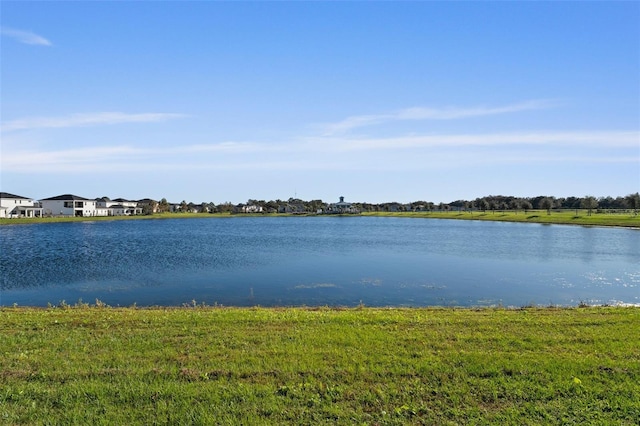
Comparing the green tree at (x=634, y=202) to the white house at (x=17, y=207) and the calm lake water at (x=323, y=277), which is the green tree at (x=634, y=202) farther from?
the white house at (x=17, y=207)

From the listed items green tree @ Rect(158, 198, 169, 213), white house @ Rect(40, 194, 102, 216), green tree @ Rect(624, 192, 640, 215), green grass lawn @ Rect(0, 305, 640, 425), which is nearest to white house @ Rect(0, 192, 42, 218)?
white house @ Rect(40, 194, 102, 216)

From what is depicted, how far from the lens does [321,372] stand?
728 centimetres

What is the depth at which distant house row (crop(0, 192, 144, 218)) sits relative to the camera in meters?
107

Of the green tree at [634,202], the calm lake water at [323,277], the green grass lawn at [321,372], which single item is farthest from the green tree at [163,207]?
the green grass lawn at [321,372]

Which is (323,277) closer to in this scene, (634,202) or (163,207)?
(634,202)

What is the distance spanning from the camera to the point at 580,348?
8602 mm

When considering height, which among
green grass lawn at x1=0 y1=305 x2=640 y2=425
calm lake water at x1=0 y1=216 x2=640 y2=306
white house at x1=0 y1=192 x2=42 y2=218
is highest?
white house at x1=0 y1=192 x2=42 y2=218

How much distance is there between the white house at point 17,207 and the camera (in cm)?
10434

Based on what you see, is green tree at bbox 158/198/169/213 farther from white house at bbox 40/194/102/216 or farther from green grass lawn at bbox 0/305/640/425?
green grass lawn at bbox 0/305/640/425

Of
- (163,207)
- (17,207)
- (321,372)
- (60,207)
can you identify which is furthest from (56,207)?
(321,372)

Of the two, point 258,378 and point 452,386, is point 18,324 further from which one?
point 452,386

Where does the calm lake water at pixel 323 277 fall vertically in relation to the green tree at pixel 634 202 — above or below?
below

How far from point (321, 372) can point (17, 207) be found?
12778 cm

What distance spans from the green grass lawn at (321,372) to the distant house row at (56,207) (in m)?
119
